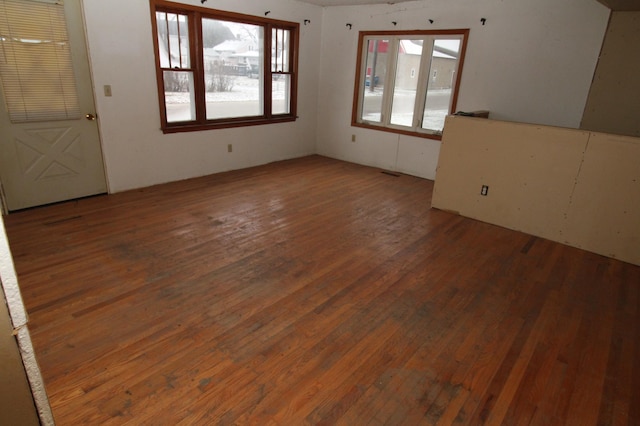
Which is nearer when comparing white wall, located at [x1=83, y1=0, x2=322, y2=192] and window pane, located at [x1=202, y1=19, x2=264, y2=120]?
white wall, located at [x1=83, y1=0, x2=322, y2=192]

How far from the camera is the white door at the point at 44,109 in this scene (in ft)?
12.2

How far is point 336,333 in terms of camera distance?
244cm

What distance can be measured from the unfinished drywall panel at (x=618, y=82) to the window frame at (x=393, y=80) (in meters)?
1.64

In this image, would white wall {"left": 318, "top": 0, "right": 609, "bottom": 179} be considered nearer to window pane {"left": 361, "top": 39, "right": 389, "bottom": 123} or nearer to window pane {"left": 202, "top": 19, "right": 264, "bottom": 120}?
window pane {"left": 361, "top": 39, "right": 389, "bottom": 123}

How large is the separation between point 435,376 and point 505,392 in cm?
37

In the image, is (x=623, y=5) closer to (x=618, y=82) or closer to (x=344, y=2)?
(x=618, y=82)

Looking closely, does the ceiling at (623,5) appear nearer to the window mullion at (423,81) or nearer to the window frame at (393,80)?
the window frame at (393,80)

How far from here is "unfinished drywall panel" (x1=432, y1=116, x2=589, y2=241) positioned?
3867 mm

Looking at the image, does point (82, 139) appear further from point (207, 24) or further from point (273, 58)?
point (273, 58)

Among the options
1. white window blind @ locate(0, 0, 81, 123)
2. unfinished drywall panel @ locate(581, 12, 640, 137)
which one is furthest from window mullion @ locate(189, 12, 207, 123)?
unfinished drywall panel @ locate(581, 12, 640, 137)

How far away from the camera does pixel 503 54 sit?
5004mm

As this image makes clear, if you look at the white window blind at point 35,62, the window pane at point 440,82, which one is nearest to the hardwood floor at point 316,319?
the white window blind at point 35,62

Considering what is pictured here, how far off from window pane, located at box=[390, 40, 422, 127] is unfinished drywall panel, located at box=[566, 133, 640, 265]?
287cm

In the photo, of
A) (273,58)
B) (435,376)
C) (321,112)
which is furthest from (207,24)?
(435,376)
